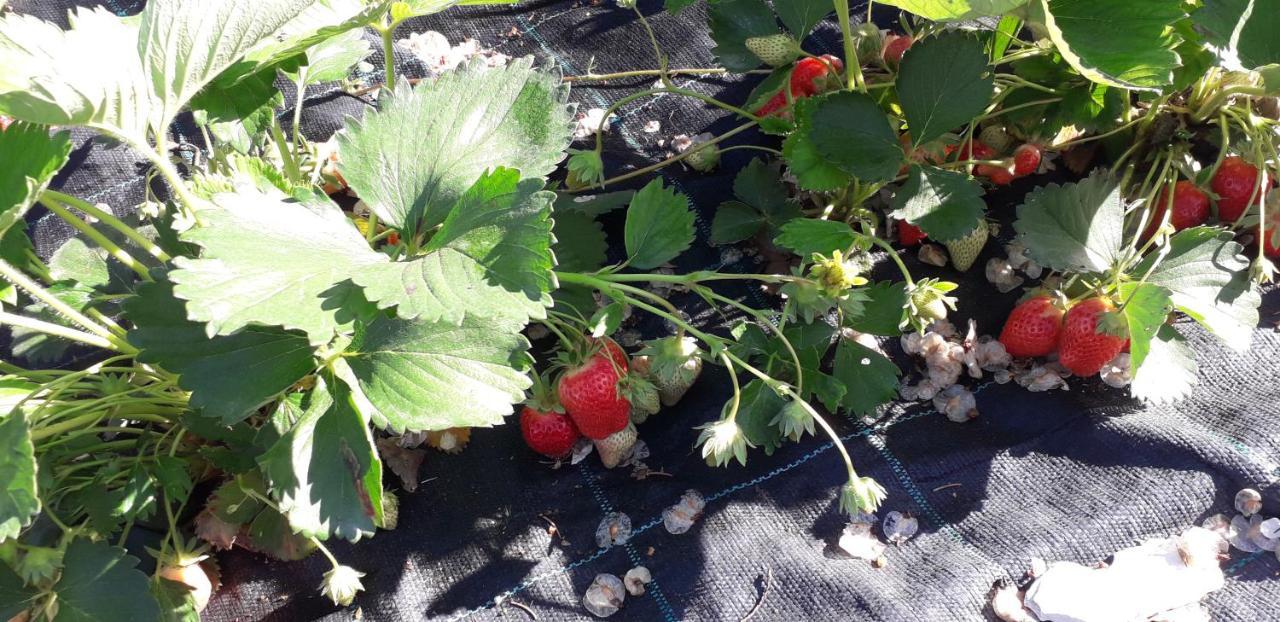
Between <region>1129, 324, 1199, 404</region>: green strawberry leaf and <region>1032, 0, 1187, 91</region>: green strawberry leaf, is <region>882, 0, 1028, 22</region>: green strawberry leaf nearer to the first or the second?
<region>1032, 0, 1187, 91</region>: green strawberry leaf

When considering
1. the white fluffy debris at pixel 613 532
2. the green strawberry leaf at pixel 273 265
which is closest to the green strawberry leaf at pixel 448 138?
the green strawberry leaf at pixel 273 265

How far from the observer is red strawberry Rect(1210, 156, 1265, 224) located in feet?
3.36

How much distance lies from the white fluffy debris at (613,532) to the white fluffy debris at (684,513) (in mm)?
40

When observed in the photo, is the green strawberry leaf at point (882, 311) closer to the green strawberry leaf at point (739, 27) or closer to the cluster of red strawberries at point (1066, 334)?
the cluster of red strawberries at point (1066, 334)

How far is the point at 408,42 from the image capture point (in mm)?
1399

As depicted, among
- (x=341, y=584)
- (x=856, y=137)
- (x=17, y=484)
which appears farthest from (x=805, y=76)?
(x=17, y=484)

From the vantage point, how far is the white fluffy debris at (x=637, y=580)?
2.90 feet

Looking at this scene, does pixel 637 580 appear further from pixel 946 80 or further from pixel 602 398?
pixel 946 80

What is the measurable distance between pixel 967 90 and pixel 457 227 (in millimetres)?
563

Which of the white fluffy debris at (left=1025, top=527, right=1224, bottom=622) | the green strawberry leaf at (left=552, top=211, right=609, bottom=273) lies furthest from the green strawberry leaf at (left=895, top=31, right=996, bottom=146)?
the white fluffy debris at (left=1025, top=527, right=1224, bottom=622)

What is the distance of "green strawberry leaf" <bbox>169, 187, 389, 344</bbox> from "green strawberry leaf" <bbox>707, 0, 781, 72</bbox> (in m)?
0.59

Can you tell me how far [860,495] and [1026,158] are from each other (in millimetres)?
505

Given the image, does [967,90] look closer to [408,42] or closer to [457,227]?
[457,227]

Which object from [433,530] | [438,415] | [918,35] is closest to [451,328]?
[438,415]
